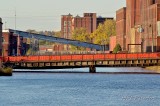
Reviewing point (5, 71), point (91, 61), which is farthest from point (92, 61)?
point (5, 71)

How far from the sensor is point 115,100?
91000mm

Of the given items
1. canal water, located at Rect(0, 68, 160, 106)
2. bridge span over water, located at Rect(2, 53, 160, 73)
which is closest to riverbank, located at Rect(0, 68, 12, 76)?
canal water, located at Rect(0, 68, 160, 106)

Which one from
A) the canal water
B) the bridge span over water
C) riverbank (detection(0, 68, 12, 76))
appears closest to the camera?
the canal water

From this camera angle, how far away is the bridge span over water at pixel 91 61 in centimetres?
16988

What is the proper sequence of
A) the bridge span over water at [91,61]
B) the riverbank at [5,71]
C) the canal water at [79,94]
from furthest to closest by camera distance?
the bridge span over water at [91,61]
the riverbank at [5,71]
the canal water at [79,94]

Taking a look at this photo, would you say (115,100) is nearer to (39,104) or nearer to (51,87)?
(39,104)

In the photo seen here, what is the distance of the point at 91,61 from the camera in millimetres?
170250

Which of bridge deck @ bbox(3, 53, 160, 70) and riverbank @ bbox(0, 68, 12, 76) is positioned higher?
bridge deck @ bbox(3, 53, 160, 70)

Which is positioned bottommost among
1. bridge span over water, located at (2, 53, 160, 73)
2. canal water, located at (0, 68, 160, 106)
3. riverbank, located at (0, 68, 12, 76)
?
canal water, located at (0, 68, 160, 106)

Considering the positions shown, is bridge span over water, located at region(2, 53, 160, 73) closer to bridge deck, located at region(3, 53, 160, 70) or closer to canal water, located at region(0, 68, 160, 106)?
bridge deck, located at region(3, 53, 160, 70)

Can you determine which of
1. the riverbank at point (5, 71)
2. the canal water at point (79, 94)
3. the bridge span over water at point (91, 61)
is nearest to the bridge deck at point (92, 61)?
the bridge span over water at point (91, 61)

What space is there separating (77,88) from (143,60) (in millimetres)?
57913

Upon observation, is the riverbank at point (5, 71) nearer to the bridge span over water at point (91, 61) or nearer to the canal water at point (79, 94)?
the canal water at point (79, 94)

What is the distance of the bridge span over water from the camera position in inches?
6688
